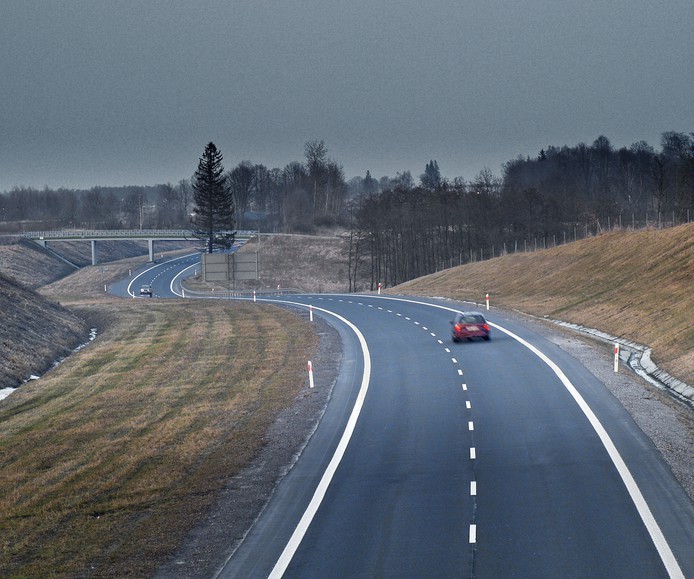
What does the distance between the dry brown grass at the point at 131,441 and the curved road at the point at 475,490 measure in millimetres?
2083

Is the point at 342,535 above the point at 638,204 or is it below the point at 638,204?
below

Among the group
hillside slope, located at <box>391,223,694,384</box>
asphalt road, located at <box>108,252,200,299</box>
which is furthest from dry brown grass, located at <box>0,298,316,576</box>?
asphalt road, located at <box>108,252,200,299</box>

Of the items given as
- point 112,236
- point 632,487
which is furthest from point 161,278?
point 632,487

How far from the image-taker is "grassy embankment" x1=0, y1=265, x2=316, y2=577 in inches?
663

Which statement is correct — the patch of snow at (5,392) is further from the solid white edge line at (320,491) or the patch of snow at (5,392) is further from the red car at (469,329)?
the red car at (469,329)

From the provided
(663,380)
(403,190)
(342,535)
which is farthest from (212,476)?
(403,190)

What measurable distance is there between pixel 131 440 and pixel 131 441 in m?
0.14

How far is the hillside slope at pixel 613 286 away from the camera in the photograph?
40.4 m

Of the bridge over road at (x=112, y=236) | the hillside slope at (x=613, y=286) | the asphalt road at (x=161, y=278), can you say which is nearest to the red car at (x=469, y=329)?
the hillside slope at (x=613, y=286)

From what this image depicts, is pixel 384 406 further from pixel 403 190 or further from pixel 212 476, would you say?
pixel 403 190

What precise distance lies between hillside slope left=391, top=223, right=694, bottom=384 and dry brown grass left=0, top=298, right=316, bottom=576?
599 inches

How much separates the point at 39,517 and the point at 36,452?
7.77m

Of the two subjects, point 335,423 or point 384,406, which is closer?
point 335,423

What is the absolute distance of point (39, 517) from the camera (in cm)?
1888
